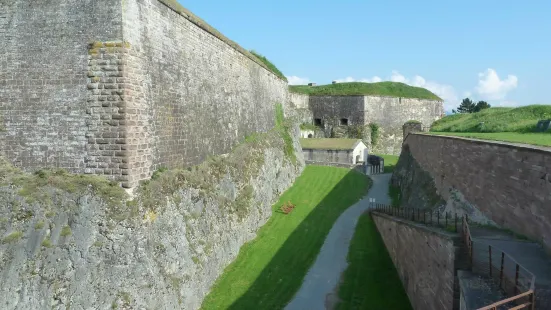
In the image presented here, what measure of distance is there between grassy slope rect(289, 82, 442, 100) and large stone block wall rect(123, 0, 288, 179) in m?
28.4

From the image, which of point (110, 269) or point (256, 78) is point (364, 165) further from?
point (110, 269)

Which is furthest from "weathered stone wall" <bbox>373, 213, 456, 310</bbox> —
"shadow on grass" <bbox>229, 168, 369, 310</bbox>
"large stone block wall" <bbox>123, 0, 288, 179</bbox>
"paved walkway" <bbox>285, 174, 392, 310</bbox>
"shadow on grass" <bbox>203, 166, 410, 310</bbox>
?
"large stone block wall" <bbox>123, 0, 288, 179</bbox>

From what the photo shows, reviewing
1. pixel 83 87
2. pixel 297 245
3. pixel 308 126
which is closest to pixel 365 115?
pixel 308 126

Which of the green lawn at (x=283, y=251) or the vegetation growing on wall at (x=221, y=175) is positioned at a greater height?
the vegetation growing on wall at (x=221, y=175)

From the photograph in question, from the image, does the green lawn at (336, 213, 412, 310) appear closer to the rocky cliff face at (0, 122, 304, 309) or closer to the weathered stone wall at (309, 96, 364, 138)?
the rocky cliff face at (0, 122, 304, 309)

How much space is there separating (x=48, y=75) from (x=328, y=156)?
27.0 meters

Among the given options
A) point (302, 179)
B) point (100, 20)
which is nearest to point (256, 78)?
point (302, 179)

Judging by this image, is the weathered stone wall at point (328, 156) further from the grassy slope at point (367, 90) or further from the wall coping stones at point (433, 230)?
the wall coping stones at point (433, 230)

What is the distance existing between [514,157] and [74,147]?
1124 centimetres

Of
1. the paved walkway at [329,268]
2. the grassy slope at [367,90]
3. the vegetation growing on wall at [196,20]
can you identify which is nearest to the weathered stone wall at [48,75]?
the vegetation growing on wall at [196,20]

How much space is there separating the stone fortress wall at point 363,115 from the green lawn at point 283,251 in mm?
20039

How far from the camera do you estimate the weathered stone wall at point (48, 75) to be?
1010 centimetres

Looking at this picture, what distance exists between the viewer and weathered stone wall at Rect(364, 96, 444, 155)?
4774cm

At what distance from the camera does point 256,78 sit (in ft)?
79.4
